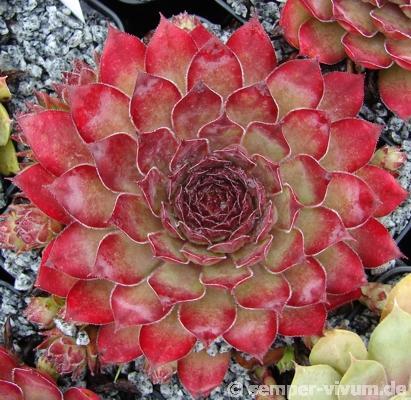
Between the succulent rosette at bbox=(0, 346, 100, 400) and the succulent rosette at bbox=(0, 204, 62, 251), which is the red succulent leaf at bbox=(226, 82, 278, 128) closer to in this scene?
the succulent rosette at bbox=(0, 204, 62, 251)

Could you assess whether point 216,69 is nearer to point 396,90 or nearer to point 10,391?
point 396,90

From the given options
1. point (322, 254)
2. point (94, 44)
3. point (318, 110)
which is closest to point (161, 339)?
point (322, 254)

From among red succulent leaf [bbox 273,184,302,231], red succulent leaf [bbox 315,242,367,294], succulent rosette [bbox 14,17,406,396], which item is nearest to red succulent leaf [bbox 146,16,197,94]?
succulent rosette [bbox 14,17,406,396]

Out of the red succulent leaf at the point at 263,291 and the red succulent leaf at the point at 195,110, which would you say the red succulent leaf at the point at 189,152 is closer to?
Result: the red succulent leaf at the point at 195,110

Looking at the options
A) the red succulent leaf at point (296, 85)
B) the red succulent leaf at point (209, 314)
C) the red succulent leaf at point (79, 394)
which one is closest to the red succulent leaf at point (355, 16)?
the red succulent leaf at point (296, 85)

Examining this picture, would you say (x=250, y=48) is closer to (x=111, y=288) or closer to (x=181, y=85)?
(x=181, y=85)

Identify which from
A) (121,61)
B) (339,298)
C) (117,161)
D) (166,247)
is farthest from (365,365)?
(121,61)
